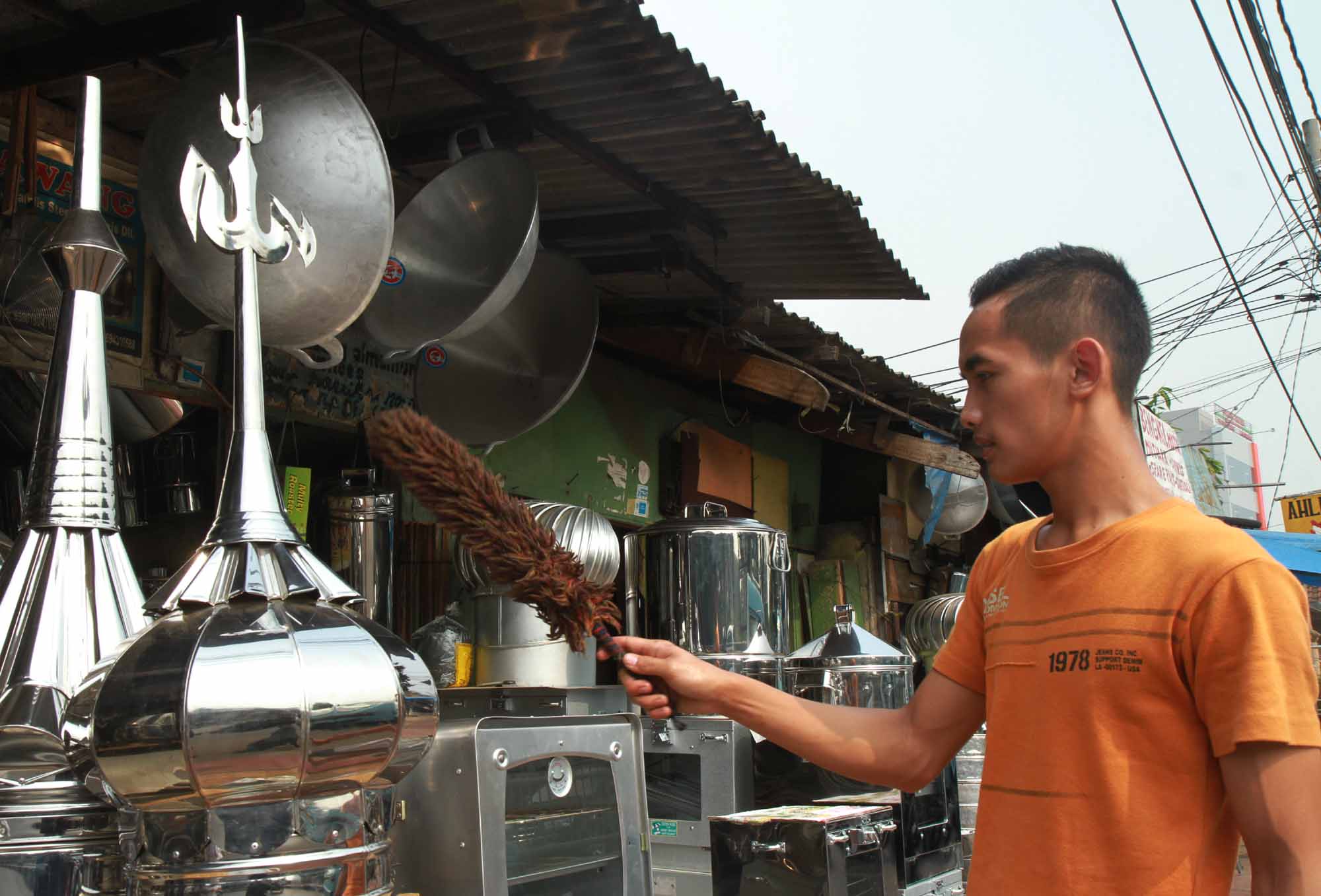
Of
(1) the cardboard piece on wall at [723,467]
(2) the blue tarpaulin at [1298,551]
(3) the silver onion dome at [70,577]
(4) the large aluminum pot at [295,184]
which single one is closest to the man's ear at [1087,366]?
(3) the silver onion dome at [70,577]

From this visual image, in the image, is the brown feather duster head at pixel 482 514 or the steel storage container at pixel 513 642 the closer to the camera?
the brown feather duster head at pixel 482 514

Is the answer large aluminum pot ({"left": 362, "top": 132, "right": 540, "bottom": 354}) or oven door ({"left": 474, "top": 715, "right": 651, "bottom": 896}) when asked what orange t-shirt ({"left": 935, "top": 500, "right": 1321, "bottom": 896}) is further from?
large aluminum pot ({"left": 362, "top": 132, "right": 540, "bottom": 354})

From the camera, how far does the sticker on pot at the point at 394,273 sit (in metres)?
3.93

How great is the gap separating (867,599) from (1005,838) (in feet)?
25.5

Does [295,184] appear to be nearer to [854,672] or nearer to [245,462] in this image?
[245,462]

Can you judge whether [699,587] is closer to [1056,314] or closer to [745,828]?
[745,828]

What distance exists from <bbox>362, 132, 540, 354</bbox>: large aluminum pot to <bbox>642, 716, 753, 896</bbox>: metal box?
1.51 m

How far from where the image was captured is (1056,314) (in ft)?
5.64

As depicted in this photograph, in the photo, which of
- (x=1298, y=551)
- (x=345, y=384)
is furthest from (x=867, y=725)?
(x=1298, y=551)

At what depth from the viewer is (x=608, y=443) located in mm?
6691

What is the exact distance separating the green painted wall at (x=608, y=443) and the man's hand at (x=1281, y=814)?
4274 mm

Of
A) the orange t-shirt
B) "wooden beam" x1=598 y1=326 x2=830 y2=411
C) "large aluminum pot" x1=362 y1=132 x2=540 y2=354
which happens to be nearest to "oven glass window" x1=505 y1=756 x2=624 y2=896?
the orange t-shirt

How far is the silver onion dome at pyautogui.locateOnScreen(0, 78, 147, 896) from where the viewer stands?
1568 mm

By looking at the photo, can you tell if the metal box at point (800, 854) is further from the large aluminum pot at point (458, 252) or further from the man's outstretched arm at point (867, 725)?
the large aluminum pot at point (458, 252)
